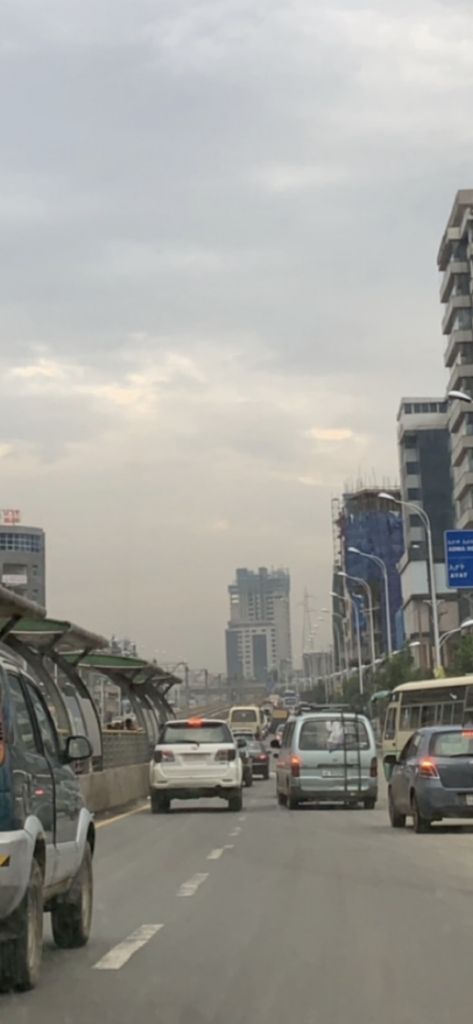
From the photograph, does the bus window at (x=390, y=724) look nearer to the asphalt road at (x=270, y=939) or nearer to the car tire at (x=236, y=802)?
the car tire at (x=236, y=802)

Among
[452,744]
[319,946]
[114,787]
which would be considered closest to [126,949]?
[319,946]

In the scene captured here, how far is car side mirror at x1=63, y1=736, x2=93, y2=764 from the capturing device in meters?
10.1

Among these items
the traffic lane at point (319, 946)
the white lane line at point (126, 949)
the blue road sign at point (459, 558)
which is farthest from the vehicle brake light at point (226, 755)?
the blue road sign at point (459, 558)

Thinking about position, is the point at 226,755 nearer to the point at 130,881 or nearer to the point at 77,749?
the point at 130,881

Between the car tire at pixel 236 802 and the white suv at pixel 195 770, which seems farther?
the car tire at pixel 236 802

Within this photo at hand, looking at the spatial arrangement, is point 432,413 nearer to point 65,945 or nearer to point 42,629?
point 42,629

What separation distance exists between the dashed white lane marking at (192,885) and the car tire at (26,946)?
5.41 metres

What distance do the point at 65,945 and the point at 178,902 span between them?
9.55ft

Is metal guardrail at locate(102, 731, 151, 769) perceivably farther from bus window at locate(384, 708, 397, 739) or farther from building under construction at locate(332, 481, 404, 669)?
building under construction at locate(332, 481, 404, 669)

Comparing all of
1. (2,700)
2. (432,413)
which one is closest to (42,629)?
(2,700)

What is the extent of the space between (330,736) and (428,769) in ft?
25.2

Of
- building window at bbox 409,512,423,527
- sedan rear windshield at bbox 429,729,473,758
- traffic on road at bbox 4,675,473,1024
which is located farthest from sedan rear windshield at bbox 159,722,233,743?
building window at bbox 409,512,423,527

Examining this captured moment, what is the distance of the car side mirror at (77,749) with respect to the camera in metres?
10.1

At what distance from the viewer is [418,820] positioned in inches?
833
